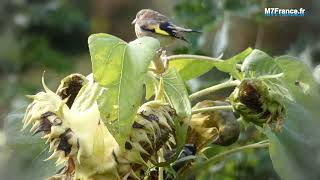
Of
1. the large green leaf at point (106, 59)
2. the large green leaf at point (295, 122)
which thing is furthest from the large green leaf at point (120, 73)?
the large green leaf at point (295, 122)

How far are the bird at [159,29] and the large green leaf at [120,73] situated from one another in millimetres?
157

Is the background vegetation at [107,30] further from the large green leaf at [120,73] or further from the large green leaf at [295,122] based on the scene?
the large green leaf at [120,73]

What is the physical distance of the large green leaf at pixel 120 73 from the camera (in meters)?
0.53

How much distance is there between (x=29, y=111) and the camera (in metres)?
0.58

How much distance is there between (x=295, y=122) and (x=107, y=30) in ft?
6.87

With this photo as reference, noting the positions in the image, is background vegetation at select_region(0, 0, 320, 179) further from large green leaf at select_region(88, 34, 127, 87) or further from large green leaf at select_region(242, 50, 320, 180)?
large green leaf at select_region(88, 34, 127, 87)

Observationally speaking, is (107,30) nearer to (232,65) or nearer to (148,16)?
(148,16)

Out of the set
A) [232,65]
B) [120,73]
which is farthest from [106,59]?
[232,65]

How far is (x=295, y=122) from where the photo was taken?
0.69 metres

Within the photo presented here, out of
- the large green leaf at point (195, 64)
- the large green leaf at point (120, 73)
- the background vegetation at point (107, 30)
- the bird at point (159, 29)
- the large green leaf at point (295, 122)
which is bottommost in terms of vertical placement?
the background vegetation at point (107, 30)

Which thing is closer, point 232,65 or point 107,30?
point 232,65

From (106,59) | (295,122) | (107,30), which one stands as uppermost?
(106,59)

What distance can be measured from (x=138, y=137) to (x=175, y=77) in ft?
0.30

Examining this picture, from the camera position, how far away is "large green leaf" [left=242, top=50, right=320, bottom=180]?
0.64m
